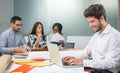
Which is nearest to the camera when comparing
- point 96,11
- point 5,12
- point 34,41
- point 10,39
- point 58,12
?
point 96,11

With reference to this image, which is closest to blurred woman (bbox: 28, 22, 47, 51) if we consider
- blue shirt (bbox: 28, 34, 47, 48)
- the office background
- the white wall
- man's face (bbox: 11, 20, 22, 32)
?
blue shirt (bbox: 28, 34, 47, 48)

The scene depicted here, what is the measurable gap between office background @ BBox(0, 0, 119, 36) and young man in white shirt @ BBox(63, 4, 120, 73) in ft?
13.3

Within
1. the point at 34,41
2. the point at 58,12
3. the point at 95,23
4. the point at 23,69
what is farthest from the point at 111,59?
the point at 58,12

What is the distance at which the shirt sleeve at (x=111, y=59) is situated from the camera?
194cm

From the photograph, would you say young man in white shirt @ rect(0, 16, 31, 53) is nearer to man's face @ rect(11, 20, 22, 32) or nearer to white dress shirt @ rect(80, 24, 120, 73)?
man's face @ rect(11, 20, 22, 32)

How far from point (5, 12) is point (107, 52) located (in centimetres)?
452

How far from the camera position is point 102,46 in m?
2.09

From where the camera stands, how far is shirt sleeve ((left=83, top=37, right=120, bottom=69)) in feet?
6.35

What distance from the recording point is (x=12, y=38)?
157 inches

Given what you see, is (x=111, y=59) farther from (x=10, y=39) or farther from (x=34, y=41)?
(x=34, y=41)

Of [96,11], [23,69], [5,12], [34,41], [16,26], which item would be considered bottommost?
[23,69]

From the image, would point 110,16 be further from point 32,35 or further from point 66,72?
point 66,72

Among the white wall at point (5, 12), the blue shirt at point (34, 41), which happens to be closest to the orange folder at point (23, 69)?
the blue shirt at point (34, 41)

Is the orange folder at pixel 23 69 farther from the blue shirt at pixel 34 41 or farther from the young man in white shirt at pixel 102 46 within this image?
the blue shirt at pixel 34 41
